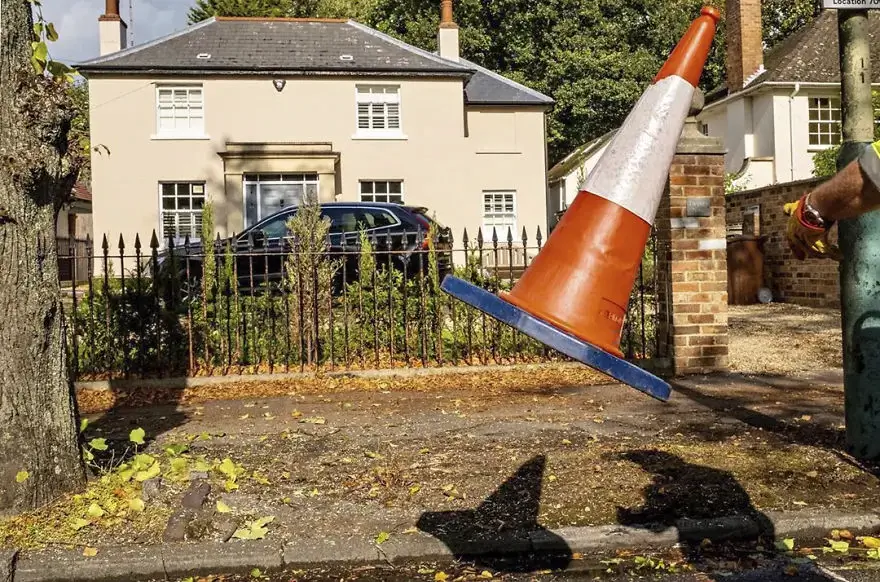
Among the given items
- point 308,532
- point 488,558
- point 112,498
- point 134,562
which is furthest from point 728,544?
point 112,498

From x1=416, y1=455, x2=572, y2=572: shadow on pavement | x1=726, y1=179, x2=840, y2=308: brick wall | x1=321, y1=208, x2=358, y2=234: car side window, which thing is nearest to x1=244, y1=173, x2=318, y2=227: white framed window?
x1=321, y1=208, x2=358, y2=234: car side window

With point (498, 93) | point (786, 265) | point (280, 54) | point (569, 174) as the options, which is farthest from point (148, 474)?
point (569, 174)

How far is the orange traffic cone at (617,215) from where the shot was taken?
210cm

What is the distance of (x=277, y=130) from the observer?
23141 millimetres

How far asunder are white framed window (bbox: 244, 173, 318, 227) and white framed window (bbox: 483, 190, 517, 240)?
532 cm

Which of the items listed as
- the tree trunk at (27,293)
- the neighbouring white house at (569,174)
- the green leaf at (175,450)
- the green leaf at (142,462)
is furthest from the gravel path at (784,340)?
the neighbouring white house at (569,174)

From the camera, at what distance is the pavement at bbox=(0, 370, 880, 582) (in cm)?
377

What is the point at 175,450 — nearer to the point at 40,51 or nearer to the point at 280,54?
the point at 40,51

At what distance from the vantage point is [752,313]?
529 inches

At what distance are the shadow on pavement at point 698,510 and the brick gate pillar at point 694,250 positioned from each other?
316cm

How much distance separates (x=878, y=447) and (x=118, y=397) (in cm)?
627

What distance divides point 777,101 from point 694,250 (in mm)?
20913

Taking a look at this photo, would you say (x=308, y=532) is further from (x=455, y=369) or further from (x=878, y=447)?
(x=455, y=369)

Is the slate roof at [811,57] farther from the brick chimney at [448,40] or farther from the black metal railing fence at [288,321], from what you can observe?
the black metal railing fence at [288,321]
